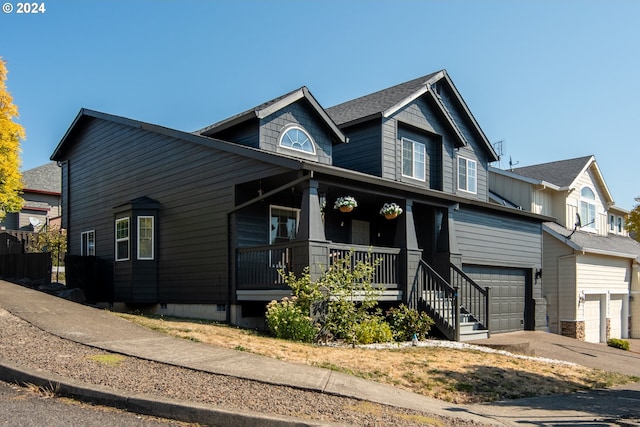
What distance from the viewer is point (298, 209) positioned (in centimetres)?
1609

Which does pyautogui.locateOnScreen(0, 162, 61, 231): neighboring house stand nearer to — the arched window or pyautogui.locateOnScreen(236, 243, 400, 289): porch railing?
the arched window

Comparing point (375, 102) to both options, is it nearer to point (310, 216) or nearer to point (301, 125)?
point (301, 125)

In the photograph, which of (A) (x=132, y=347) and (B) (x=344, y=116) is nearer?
(A) (x=132, y=347)

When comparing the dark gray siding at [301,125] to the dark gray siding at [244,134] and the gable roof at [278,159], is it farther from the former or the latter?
the gable roof at [278,159]

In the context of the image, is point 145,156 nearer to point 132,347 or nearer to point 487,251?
point 132,347

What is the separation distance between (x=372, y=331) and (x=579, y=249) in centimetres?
1378

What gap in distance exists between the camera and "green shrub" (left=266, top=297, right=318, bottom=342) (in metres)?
11.5

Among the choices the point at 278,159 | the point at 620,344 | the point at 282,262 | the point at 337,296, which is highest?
the point at 278,159

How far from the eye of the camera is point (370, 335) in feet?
39.9

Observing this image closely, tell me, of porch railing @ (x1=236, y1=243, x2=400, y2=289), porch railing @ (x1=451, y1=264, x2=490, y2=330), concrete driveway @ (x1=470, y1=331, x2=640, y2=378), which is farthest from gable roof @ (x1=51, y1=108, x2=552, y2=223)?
concrete driveway @ (x1=470, y1=331, x2=640, y2=378)

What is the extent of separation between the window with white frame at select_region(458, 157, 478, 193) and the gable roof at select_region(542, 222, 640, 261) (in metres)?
3.98

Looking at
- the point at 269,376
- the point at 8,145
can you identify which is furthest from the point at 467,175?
the point at 8,145

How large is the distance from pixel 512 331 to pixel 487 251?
3097mm

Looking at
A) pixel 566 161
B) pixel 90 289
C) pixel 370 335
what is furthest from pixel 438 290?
pixel 566 161
